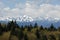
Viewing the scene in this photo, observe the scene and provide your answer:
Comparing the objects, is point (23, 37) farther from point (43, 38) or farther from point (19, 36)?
point (43, 38)

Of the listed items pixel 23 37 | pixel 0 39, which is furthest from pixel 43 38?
pixel 0 39

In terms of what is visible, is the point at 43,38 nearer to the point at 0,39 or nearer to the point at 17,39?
the point at 17,39

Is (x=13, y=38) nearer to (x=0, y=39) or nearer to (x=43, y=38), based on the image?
(x=0, y=39)

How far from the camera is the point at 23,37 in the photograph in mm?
199000

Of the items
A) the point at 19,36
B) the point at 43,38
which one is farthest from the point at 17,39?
the point at 43,38

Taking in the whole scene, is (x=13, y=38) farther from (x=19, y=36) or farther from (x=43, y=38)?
(x=43, y=38)

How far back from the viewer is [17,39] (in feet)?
654

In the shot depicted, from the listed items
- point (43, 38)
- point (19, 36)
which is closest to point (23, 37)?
point (19, 36)

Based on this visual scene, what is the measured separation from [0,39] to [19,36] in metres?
16.8

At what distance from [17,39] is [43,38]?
899 inches

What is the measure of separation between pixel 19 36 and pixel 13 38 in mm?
5704

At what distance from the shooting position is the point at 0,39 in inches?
7795

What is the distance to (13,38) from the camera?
656ft

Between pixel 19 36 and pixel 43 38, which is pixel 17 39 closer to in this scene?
pixel 19 36
